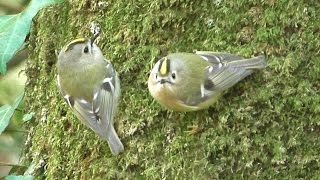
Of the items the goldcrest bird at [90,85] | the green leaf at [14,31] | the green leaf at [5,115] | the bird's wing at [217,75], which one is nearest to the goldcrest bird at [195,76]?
the bird's wing at [217,75]

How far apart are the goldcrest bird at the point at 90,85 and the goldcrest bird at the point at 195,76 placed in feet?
0.88

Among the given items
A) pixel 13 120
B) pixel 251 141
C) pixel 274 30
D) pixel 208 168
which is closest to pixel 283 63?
pixel 274 30

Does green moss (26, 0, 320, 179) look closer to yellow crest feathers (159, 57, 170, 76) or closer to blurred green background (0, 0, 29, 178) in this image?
yellow crest feathers (159, 57, 170, 76)

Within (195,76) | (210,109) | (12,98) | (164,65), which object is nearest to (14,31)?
(164,65)

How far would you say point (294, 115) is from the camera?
2994 mm

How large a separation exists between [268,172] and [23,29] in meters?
1.31

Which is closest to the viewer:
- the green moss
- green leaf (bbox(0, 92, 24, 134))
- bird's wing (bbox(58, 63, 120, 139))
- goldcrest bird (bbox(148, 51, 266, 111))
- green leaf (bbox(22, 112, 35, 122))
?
the green moss

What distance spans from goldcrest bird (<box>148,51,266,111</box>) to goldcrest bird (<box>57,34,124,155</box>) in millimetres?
269

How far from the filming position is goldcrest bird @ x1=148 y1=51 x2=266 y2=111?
3.10m

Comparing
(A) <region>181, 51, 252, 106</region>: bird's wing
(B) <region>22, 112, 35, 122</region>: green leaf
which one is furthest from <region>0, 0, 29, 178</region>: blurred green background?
(A) <region>181, 51, 252, 106</region>: bird's wing

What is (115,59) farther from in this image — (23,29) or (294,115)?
(294,115)

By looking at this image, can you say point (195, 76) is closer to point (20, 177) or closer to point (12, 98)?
point (20, 177)

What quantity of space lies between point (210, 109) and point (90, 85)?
0.88 meters

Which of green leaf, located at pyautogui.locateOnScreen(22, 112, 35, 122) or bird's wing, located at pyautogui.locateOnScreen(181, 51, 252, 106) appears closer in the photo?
bird's wing, located at pyautogui.locateOnScreen(181, 51, 252, 106)
